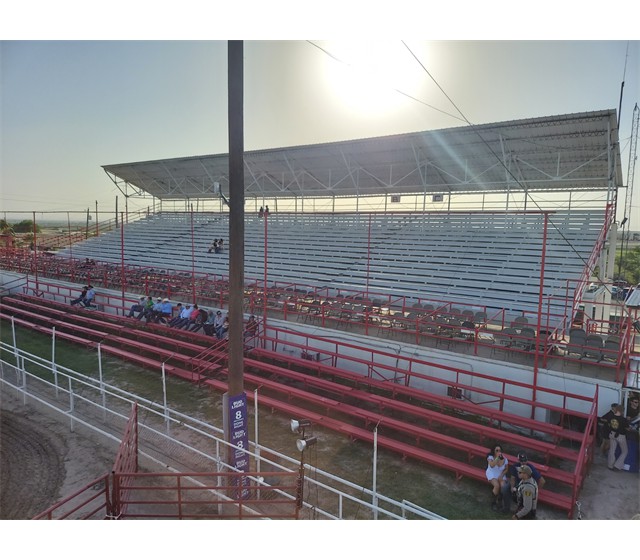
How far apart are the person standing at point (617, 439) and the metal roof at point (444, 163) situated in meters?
10.6

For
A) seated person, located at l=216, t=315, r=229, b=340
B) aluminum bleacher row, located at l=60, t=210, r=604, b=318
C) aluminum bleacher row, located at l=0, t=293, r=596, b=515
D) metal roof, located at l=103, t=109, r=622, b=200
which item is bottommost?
aluminum bleacher row, located at l=0, t=293, r=596, b=515

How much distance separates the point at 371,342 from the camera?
1169 centimetres

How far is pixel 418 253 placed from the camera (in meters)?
19.5

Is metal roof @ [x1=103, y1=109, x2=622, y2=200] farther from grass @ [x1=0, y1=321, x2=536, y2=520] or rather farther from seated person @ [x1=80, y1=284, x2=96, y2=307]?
seated person @ [x1=80, y1=284, x2=96, y2=307]

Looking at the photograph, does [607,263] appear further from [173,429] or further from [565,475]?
[173,429]

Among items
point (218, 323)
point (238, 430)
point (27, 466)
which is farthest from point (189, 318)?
point (238, 430)

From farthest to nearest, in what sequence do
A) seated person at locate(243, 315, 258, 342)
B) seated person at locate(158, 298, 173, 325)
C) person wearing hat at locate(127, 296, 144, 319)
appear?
person wearing hat at locate(127, 296, 144, 319)
seated person at locate(158, 298, 173, 325)
seated person at locate(243, 315, 258, 342)

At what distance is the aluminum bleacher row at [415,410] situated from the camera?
7.24 meters

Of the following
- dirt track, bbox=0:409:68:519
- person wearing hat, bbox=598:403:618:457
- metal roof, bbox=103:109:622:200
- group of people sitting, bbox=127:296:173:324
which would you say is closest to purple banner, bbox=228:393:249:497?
dirt track, bbox=0:409:68:519

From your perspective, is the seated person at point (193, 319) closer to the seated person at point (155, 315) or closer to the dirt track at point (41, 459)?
the seated person at point (155, 315)

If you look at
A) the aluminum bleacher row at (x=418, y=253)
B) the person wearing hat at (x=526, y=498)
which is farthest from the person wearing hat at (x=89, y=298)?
the person wearing hat at (x=526, y=498)

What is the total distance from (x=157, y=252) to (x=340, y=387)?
21915 millimetres

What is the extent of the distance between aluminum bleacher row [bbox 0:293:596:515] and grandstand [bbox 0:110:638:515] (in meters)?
0.05

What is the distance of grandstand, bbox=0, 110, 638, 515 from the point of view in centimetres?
866
